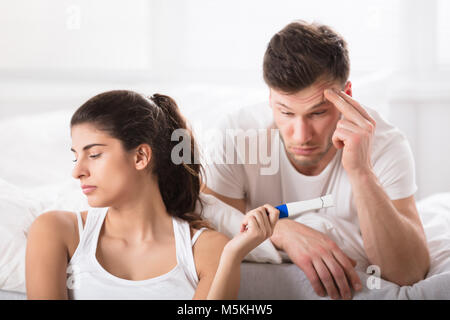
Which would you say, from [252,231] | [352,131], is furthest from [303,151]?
[252,231]

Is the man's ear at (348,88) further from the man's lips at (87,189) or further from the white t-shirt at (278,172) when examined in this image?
the man's lips at (87,189)

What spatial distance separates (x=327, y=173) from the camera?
904mm

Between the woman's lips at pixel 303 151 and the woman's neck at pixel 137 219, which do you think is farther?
the woman's lips at pixel 303 151

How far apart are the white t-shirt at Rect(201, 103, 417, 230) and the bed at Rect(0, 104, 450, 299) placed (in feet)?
0.22

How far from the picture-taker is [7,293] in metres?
0.75

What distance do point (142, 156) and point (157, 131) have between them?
0.05 metres

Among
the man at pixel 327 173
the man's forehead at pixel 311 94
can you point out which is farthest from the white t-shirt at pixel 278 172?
the man's forehead at pixel 311 94

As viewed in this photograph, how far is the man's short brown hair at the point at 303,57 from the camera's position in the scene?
0.80 meters

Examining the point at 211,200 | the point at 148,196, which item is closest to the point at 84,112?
the point at 148,196

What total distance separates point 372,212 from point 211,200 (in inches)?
11.6

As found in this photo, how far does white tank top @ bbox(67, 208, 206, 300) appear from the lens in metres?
0.70

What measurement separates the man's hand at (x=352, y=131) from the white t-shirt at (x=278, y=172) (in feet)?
0.33
